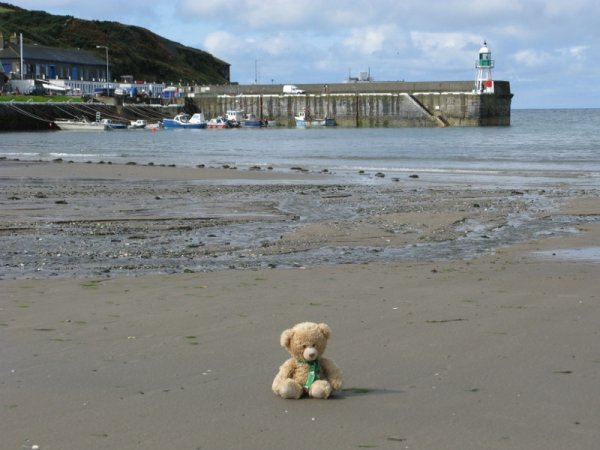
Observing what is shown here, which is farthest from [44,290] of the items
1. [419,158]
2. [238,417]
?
[419,158]

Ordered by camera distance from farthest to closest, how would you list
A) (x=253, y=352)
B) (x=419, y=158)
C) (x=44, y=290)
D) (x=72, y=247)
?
(x=419, y=158), (x=72, y=247), (x=44, y=290), (x=253, y=352)

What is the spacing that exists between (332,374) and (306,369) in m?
0.17

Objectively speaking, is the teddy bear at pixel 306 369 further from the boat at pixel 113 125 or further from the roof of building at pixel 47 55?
the roof of building at pixel 47 55

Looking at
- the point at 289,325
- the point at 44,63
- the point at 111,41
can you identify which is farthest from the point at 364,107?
the point at 289,325

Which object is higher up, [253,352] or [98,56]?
[98,56]

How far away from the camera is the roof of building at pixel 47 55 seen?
13288 cm

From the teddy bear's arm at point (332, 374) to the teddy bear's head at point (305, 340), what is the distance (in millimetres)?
96

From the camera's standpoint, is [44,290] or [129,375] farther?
[44,290]

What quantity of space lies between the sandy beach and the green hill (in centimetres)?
15089

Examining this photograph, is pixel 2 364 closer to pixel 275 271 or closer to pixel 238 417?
pixel 238 417

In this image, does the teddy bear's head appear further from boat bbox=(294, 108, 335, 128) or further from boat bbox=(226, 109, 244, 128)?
boat bbox=(226, 109, 244, 128)

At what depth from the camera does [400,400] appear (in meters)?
5.48

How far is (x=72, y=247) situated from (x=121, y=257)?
3.84 ft

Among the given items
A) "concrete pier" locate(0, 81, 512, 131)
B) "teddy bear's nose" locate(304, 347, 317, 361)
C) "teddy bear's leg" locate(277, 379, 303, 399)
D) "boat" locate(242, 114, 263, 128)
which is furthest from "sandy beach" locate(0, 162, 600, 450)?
"boat" locate(242, 114, 263, 128)
